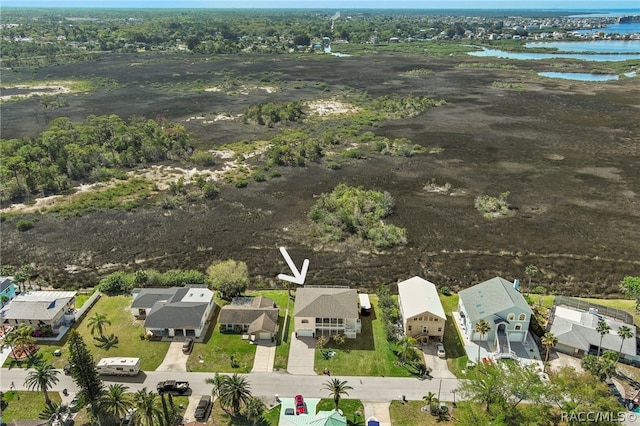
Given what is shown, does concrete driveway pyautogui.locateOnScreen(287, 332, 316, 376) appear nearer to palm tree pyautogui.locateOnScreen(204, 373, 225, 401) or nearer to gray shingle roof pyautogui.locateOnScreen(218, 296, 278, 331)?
gray shingle roof pyautogui.locateOnScreen(218, 296, 278, 331)

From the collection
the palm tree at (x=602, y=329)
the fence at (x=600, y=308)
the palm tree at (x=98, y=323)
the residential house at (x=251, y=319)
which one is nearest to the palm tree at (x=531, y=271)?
the fence at (x=600, y=308)

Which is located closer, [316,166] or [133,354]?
[133,354]

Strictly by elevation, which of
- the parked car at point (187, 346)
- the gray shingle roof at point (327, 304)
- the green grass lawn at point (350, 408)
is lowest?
the green grass lawn at point (350, 408)

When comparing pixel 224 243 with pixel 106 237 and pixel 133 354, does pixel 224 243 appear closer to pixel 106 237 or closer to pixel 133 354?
pixel 106 237

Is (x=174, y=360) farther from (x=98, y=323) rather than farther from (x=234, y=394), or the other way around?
(x=234, y=394)

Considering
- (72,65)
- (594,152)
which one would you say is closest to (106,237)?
(594,152)

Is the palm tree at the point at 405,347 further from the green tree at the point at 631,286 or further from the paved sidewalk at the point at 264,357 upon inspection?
the green tree at the point at 631,286
